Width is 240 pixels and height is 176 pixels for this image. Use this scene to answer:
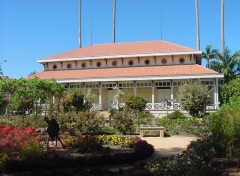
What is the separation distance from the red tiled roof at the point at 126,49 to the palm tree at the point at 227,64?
716 cm

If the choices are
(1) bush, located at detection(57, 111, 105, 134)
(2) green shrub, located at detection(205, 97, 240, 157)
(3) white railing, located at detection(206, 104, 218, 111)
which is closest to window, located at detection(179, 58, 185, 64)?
(3) white railing, located at detection(206, 104, 218, 111)

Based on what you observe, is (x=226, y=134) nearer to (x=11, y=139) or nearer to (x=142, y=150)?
(x=142, y=150)

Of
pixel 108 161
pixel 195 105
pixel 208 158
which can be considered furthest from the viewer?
pixel 195 105

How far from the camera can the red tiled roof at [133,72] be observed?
3198 cm

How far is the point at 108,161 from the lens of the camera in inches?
462

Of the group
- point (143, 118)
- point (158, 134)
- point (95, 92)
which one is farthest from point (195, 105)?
point (95, 92)

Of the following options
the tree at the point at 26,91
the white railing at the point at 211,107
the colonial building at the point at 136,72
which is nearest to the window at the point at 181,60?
the colonial building at the point at 136,72

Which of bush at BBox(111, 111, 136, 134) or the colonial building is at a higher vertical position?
the colonial building

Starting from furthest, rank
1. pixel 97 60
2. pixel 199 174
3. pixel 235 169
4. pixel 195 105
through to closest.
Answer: pixel 97 60 < pixel 195 105 < pixel 235 169 < pixel 199 174

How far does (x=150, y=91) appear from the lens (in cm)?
3544

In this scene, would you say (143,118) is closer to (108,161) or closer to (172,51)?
(172,51)

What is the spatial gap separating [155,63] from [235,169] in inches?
1053

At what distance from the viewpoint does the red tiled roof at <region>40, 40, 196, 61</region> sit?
36.0 meters

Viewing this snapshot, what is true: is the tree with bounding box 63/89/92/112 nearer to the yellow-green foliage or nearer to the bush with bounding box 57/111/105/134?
the bush with bounding box 57/111/105/134
